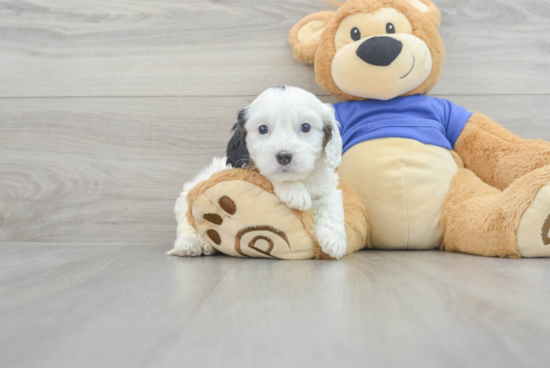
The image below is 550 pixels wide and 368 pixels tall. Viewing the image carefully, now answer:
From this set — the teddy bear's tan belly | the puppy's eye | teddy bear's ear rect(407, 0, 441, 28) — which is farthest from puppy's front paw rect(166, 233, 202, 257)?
teddy bear's ear rect(407, 0, 441, 28)

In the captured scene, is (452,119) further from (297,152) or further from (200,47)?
(200,47)

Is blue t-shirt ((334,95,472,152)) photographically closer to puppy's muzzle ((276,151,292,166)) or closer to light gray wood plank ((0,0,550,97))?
light gray wood plank ((0,0,550,97))

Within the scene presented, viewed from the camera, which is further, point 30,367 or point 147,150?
point 147,150

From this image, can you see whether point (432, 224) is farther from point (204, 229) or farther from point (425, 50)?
point (204, 229)

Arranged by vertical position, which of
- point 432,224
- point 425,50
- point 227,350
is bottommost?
point 432,224

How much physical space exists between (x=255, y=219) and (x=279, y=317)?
1.48 feet

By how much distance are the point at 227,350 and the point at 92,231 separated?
51.0 inches

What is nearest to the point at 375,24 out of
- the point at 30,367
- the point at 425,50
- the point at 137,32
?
the point at 425,50

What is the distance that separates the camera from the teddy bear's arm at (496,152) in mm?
1118

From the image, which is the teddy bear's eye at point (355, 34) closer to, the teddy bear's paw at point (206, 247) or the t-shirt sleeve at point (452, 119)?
the t-shirt sleeve at point (452, 119)

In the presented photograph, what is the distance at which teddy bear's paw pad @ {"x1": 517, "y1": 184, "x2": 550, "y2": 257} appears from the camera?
0.90 m

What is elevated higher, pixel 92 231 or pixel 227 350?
pixel 227 350

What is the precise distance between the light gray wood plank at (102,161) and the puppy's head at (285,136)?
53cm

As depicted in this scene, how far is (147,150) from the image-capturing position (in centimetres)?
153
